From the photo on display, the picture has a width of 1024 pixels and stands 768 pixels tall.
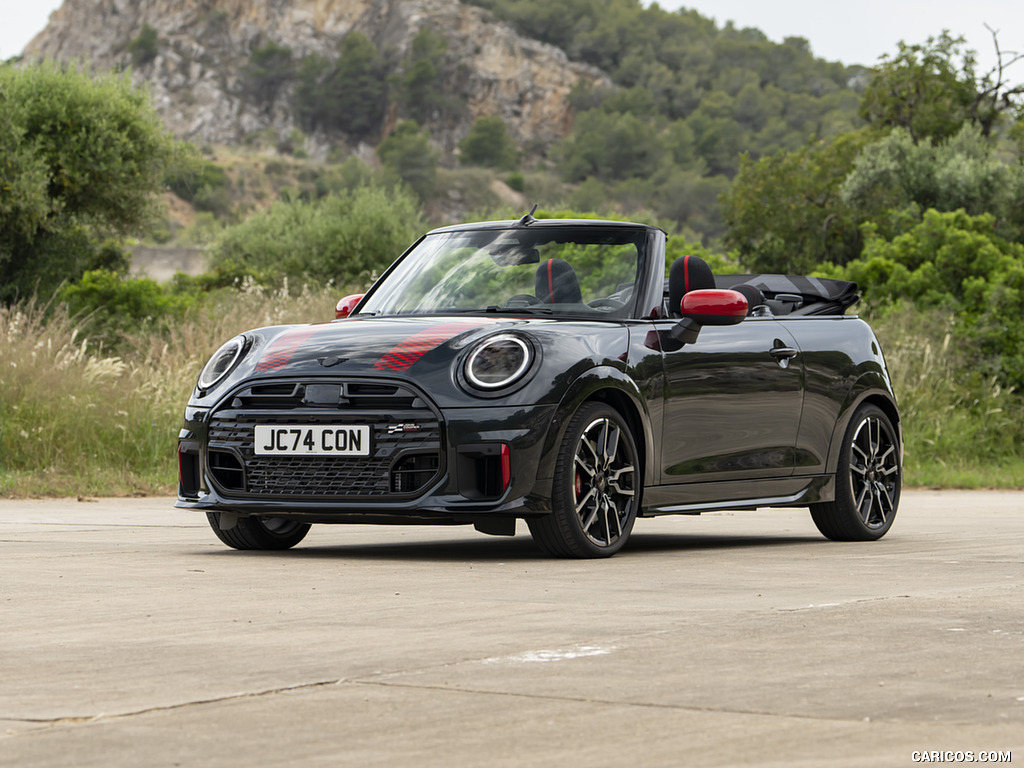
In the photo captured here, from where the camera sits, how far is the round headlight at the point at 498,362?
7.75 m

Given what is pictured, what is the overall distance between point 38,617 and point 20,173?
85.5 feet

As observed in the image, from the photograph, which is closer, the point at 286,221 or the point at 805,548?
the point at 805,548

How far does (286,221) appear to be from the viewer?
181 ft

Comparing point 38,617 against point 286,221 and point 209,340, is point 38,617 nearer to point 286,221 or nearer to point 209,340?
point 209,340

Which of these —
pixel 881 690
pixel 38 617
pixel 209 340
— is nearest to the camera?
pixel 881 690

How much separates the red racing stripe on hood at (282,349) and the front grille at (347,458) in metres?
0.11

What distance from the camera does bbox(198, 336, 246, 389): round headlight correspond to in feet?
27.1

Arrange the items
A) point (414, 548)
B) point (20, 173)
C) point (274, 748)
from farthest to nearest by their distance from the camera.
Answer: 1. point (20, 173)
2. point (414, 548)
3. point (274, 748)

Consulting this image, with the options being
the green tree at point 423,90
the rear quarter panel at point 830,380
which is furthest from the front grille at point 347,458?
the green tree at point 423,90

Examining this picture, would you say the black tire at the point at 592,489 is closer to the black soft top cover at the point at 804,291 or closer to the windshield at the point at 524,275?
the windshield at the point at 524,275

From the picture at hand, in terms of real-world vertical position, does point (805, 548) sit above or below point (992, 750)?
below

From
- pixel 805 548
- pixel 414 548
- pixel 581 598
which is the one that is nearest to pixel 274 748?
pixel 581 598
